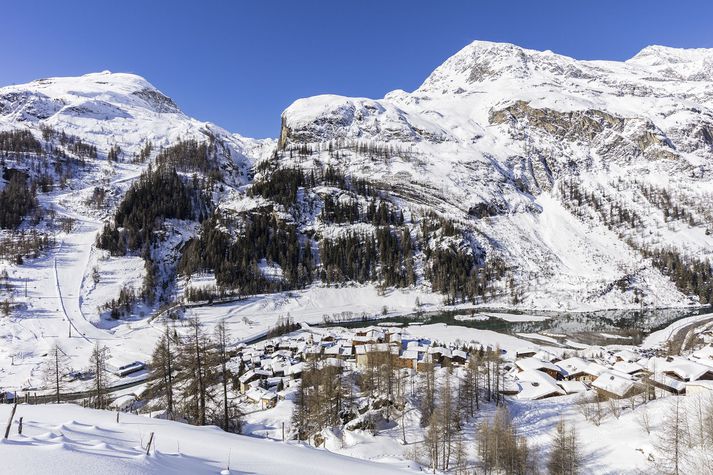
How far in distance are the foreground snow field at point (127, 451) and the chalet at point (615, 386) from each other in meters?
34.2

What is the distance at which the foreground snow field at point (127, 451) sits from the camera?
598 centimetres

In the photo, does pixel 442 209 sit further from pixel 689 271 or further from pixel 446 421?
pixel 446 421

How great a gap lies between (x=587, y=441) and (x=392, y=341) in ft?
111

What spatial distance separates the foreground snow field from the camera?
5.98m

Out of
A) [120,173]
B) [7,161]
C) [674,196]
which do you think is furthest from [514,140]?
[7,161]

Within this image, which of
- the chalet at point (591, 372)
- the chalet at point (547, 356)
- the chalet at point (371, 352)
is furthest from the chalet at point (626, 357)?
the chalet at point (371, 352)

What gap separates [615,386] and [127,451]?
138ft

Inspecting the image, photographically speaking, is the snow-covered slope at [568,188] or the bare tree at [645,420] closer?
the bare tree at [645,420]

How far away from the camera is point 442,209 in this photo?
144375 mm

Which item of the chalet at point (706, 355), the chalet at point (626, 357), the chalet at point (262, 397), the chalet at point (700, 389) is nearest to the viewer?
the chalet at point (700, 389)

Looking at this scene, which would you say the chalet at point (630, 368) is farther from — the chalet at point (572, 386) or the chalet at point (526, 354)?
the chalet at point (526, 354)

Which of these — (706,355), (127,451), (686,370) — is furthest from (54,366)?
(706,355)

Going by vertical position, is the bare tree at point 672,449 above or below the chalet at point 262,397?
above

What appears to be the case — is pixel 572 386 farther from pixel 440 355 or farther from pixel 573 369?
pixel 440 355
